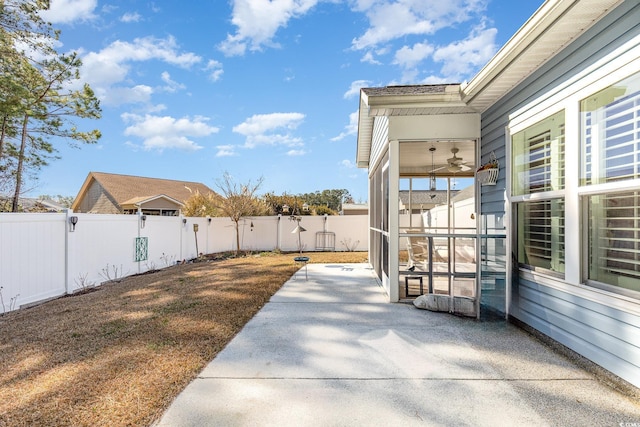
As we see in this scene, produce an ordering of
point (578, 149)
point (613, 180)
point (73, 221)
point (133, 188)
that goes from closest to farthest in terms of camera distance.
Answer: point (613, 180) < point (578, 149) < point (73, 221) < point (133, 188)

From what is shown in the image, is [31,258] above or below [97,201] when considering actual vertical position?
below

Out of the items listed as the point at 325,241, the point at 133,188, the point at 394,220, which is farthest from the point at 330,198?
the point at 394,220

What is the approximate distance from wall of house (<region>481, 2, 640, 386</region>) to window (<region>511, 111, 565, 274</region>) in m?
0.18

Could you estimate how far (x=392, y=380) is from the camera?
8.39 feet

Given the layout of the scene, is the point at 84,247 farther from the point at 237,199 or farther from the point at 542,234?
the point at 542,234

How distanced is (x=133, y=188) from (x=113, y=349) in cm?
2106

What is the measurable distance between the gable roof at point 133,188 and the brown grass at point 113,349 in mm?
14688

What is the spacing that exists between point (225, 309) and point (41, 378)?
214 centimetres

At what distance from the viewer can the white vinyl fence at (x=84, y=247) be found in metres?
4.83

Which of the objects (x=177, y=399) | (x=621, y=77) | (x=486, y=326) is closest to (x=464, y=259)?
(x=486, y=326)

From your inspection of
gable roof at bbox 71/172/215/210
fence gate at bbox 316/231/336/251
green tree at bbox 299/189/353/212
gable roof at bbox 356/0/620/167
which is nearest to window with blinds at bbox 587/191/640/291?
gable roof at bbox 356/0/620/167

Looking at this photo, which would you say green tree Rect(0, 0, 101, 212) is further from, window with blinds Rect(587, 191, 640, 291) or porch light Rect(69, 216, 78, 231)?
window with blinds Rect(587, 191, 640, 291)

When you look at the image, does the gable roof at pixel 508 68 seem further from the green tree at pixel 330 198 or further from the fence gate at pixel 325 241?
the green tree at pixel 330 198

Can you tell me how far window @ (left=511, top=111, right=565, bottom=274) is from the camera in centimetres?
315
